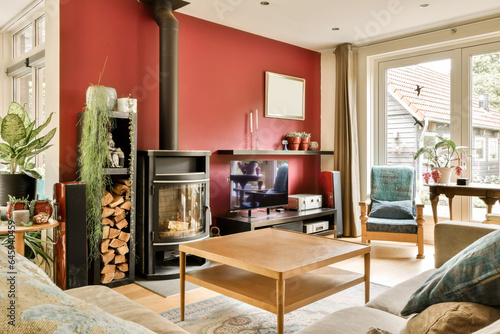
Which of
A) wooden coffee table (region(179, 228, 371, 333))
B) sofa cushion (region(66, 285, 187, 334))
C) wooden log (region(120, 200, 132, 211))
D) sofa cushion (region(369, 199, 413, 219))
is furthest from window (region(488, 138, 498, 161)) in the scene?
sofa cushion (region(66, 285, 187, 334))

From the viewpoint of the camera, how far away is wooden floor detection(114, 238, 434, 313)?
2.92 m

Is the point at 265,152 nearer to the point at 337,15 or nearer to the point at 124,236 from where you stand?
the point at 337,15

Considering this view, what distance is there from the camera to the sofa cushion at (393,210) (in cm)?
439

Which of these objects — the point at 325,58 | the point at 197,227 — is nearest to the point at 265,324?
the point at 197,227

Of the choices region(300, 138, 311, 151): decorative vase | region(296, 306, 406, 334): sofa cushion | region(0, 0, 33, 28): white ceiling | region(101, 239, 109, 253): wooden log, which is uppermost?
region(0, 0, 33, 28): white ceiling

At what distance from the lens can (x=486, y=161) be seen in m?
4.45

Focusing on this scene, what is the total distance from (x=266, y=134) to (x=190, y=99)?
3.94 feet

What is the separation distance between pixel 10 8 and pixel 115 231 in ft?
9.12

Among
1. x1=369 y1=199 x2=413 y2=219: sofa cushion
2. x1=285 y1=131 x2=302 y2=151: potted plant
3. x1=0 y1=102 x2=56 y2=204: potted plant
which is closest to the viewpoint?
x1=0 y1=102 x2=56 y2=204: potted plant

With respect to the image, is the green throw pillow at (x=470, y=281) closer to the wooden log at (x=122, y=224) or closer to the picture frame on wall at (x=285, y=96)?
the wooden log at (x=122, y=224)

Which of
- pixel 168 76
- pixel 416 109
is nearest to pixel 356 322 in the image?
pixel 168 76

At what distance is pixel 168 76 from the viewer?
143 inches

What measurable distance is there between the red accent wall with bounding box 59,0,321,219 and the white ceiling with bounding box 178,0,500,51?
0.24 m

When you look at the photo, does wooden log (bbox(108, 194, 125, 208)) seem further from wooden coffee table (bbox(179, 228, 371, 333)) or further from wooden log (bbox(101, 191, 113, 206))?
wooden coffee table (bbox(179, 228, 371, 333))
